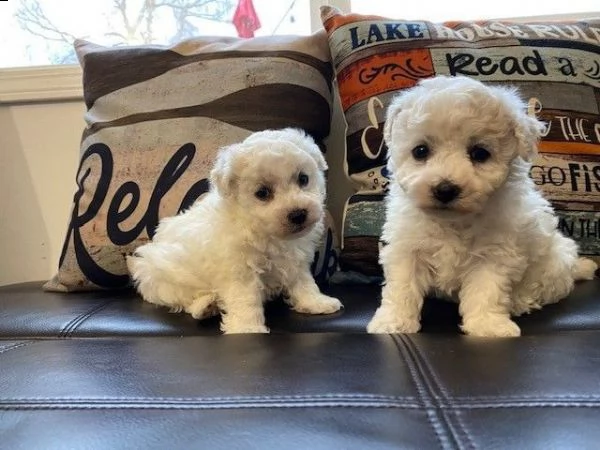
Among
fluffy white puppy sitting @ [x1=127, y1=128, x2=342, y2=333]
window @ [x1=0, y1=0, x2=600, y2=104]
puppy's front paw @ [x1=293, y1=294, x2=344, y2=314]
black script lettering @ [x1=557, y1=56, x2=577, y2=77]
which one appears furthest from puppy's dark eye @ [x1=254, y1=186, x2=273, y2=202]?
window @ [x1=0, y1=0, x2=600, y2=104]

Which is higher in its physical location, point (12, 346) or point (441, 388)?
point (12, 346)

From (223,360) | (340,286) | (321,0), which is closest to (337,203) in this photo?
(340,286)

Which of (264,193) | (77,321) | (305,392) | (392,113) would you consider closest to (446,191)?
(392,113)

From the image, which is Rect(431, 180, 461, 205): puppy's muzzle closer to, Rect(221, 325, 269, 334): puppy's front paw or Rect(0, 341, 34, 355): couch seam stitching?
Rect(221, 325, 269, 334): puppy's front paw

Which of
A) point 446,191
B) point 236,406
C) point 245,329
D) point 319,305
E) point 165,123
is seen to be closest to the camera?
point 236,406

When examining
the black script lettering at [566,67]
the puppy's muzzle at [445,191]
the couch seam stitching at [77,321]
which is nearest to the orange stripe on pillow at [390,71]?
the black script lettering at [566,67]

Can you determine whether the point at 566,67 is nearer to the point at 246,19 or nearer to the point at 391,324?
the point at 391,324
